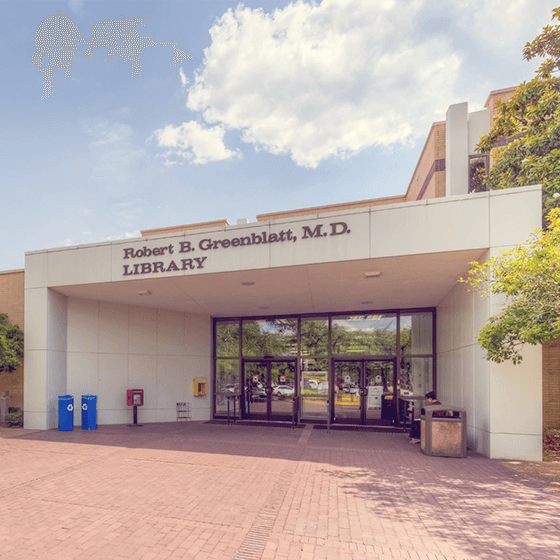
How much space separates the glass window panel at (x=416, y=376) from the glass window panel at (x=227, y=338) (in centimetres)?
634

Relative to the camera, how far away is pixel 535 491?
6.57m

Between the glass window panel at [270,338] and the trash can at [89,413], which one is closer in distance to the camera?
the trash can at [89,413]

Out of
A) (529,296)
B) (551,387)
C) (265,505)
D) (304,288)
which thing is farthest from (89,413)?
(551,387)

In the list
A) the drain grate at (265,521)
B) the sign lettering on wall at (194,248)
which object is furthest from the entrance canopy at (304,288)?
the drain grate at (265,521)

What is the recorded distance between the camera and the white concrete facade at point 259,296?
868 centimetres

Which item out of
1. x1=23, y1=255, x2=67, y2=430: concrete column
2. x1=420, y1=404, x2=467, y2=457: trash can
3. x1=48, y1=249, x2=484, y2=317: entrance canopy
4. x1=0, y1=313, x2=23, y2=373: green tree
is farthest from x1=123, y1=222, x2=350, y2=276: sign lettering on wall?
x1=420, y1=404, x2=467, y2=457: trash can

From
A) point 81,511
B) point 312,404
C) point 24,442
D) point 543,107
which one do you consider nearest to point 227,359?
point 312,404

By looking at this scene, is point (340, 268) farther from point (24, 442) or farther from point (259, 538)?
point (24, 442)

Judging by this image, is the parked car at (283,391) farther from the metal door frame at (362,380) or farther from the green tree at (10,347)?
the green tree at (10,347)

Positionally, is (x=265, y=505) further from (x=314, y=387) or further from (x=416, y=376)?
(x=416, y=376)

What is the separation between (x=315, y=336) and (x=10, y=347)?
32.7 feet

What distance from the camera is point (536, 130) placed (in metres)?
12.4

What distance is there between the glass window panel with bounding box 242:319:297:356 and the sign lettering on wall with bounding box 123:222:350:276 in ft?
19.4

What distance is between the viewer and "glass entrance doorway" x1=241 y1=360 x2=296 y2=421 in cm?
1529
